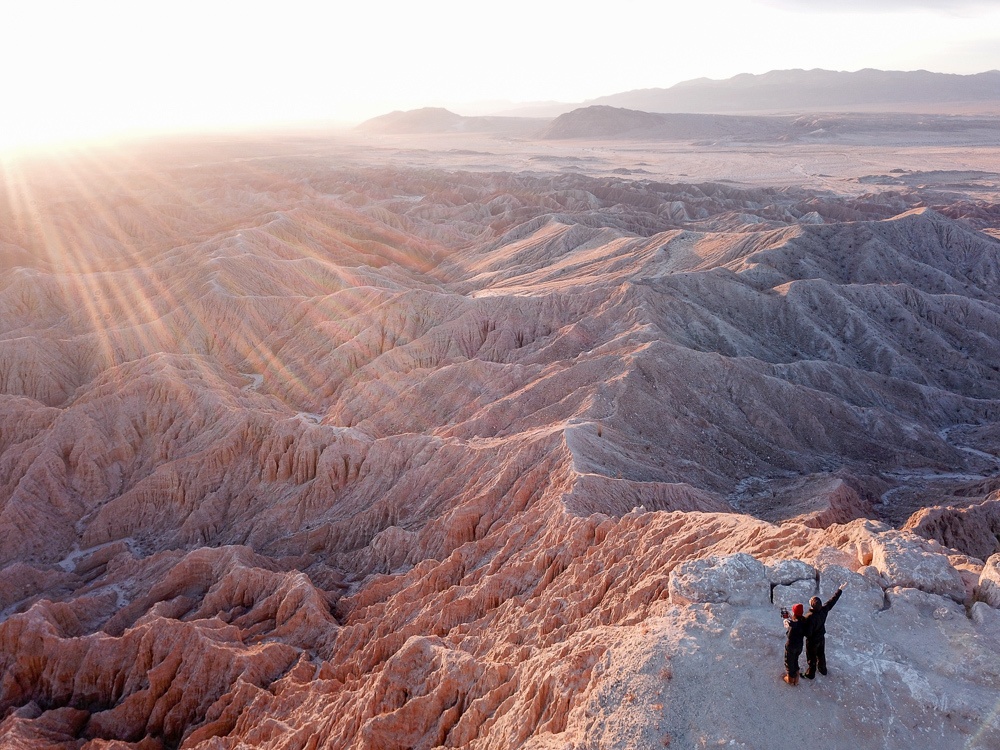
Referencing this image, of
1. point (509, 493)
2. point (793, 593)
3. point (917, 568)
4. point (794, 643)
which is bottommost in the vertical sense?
point (509, 493)

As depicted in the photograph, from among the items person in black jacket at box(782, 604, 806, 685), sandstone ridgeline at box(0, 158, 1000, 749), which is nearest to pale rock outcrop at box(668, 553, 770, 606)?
sandstone ridgeline at box(0, 158, 1000, 749)

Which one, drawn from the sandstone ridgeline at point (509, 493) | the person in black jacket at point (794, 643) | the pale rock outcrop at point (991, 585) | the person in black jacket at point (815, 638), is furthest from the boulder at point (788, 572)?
the pale rock outcrop at point (991, 585)

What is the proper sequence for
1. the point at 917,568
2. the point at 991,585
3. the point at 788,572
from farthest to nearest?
the point at 788,572, the point at 917,568, the point at 991,585

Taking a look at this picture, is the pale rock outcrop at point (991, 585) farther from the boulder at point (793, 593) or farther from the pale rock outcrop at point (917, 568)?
the boulder at point (793, 593)

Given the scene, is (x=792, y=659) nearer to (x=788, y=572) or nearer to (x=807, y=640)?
(x=807, y=640)

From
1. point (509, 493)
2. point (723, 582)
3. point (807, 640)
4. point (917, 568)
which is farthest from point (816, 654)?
point (509, 493)

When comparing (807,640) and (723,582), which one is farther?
(723,582)

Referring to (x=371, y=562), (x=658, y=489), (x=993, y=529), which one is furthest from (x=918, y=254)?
(x=371, y=562)

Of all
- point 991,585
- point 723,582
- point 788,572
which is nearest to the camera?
point 991,585
